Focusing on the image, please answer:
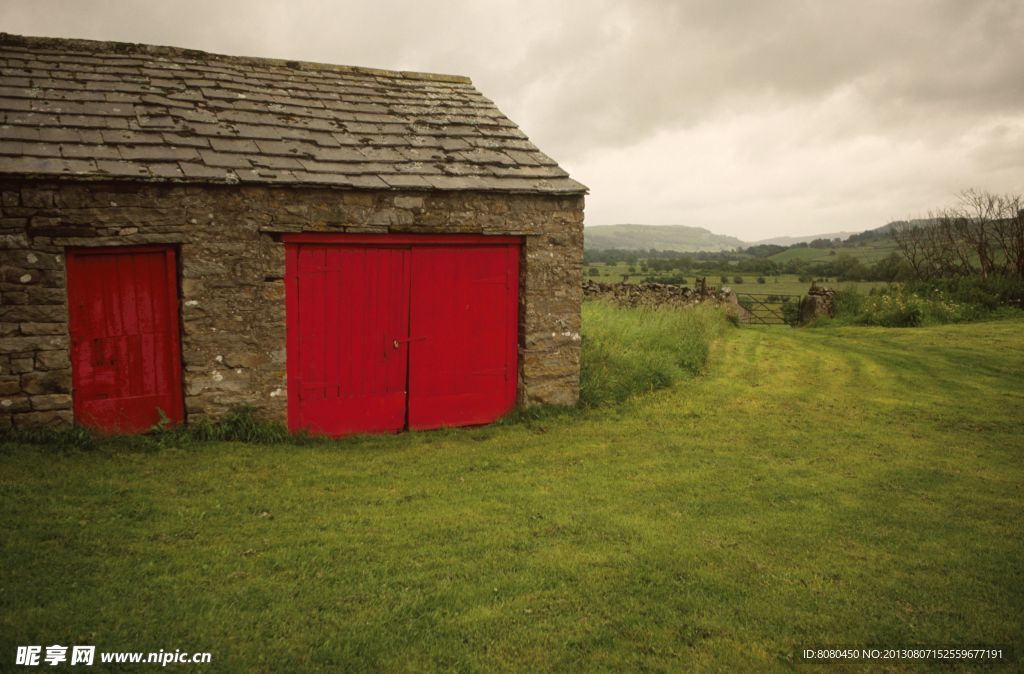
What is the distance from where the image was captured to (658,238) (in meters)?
160

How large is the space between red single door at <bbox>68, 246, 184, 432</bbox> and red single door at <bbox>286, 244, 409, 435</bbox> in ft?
4.43

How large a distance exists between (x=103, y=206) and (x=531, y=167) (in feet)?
17.4

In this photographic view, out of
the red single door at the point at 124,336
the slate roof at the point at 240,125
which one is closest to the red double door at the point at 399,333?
the slate roof at the point at 240,125

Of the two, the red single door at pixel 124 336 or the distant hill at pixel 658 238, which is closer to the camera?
the red single door at pixel 124 336

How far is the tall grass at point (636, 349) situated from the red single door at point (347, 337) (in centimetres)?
301

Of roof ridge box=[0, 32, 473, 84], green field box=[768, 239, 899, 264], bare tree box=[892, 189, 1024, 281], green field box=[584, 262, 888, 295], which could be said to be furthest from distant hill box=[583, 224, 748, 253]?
roof ridge box=[0, 32, 473, 84]

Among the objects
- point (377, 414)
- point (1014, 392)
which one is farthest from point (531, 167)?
point (1014, 392)

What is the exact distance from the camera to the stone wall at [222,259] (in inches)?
270

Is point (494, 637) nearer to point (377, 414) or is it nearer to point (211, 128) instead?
point (377, 414)

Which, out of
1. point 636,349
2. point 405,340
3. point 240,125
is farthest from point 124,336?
point 636,349

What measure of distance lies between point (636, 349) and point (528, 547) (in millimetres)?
7548

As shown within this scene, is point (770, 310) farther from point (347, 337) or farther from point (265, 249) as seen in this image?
→ point (265, 249)

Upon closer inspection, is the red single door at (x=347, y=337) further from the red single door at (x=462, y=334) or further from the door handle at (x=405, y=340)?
the red single door at (x=462, y=334)

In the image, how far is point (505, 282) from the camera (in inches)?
359
